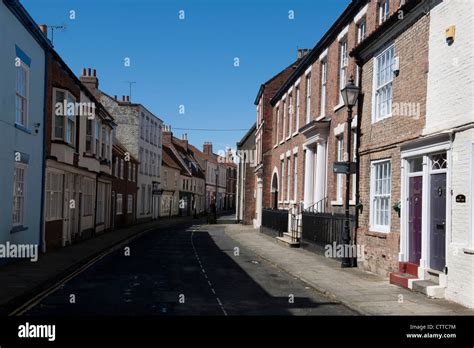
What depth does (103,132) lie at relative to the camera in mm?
30750

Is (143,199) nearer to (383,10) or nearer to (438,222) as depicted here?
(383,10)

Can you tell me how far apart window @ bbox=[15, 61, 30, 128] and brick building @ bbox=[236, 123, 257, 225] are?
101ft

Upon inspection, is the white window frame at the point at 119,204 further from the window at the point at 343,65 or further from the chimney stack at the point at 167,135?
the chimney stack at the point at 167,135

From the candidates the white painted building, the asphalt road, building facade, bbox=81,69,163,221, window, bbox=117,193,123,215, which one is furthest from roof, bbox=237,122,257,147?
the white painted building

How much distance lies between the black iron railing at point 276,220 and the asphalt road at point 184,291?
8806 mm

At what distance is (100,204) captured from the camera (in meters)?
31.8

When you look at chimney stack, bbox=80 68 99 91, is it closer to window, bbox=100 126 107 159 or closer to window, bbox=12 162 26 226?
window, bbox=100 126 107 159

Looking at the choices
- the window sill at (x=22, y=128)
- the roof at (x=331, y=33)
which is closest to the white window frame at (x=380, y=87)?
the roof at (x=331, y=33)

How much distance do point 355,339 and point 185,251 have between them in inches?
563

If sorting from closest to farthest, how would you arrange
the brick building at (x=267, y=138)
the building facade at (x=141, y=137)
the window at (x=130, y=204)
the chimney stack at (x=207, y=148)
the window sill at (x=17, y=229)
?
the window sill at (x=17, y=229), the brick building at (x=267, y=138), the window at (x=130, y=204), the building facade at (x=141, y=137), the chimney stack at (x=207, y=148)

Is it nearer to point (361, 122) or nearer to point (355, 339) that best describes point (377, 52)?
point (361, 122)

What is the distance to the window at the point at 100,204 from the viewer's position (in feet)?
101

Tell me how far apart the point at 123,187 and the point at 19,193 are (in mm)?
22587

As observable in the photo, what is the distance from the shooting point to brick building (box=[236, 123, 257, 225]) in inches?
1825
